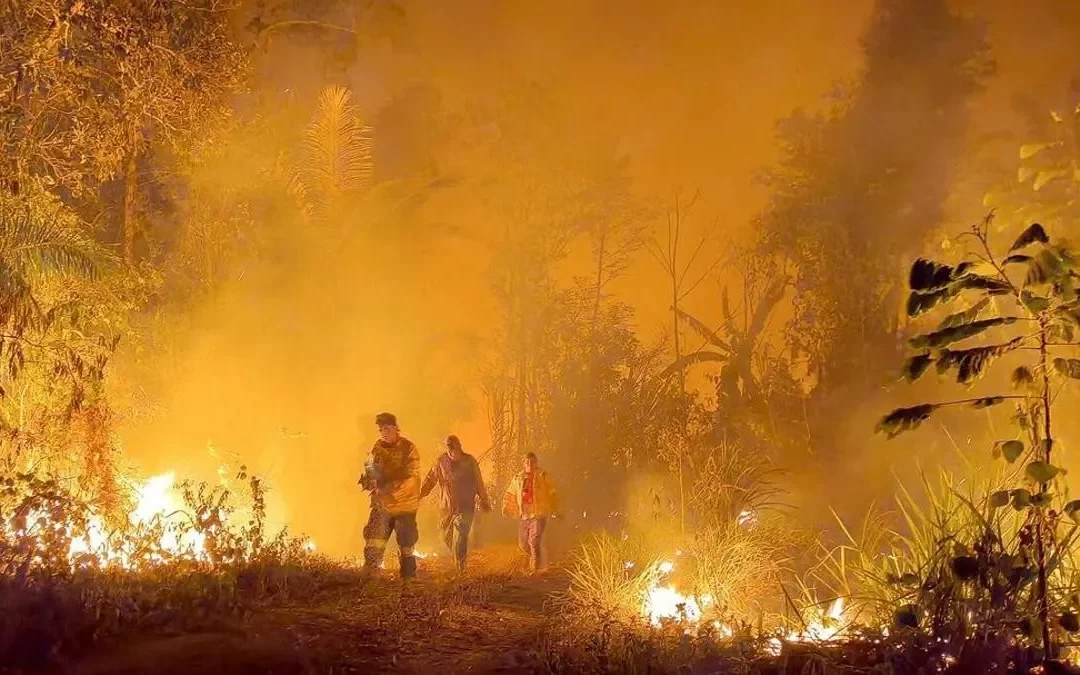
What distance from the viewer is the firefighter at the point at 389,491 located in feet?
33.3

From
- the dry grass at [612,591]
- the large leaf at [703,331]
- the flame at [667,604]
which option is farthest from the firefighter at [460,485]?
the large leaf at [703,331]

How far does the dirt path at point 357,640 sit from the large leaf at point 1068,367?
12.4 ft

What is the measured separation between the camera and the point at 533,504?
12469 mm

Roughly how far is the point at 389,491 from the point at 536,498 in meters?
2.85

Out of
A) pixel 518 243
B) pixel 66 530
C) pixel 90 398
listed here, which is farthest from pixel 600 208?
pixel 66 530

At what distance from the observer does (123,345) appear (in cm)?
1177

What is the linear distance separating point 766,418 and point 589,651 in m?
9.78

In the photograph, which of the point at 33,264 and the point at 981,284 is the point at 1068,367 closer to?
the point at 981,284

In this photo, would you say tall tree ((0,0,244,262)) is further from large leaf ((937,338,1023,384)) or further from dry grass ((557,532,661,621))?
large leaf ((937,338,1023,384))

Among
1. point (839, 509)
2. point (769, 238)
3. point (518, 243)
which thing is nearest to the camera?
point (839, 509)

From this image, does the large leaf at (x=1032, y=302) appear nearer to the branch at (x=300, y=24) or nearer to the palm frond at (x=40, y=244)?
the palm frond at (x=40, y=244)

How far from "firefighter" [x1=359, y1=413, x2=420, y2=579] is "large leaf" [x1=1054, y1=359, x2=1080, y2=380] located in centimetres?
681

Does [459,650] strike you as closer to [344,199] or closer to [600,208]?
[344,199]

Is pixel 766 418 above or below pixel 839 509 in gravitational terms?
above
